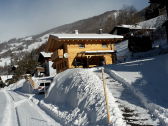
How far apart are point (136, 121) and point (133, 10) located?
13610 cm

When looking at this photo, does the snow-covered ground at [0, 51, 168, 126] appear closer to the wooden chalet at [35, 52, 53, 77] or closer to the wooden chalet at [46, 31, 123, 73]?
the wooden chalet at [46, 31, 123, 73]

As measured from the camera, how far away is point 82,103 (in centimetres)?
1567

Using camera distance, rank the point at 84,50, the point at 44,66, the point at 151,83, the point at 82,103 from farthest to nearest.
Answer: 1. the point at 44,66
2. the point at 84,50
3. the point at 151,83
4. the point at 82,103

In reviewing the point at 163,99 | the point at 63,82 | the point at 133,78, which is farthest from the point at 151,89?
the point at 63,82

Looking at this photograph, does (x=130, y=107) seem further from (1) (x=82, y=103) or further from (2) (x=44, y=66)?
(2) (x=44, y=66)

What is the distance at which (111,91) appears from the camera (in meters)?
16.5

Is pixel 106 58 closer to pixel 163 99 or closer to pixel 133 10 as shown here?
pixel 163 99

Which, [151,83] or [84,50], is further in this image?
[84,50]

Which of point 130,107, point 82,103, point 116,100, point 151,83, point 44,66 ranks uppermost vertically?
point 151,83

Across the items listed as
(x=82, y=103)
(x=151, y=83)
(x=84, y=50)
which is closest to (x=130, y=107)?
(x=82, y=103)

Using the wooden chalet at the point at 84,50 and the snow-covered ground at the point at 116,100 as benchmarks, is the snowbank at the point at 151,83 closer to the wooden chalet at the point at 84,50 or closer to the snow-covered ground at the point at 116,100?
the snow-covered ground at the point at 116,100

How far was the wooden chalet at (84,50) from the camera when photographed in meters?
36.5

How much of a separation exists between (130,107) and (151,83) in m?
3.57

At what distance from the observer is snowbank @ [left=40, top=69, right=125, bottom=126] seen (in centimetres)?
1270
